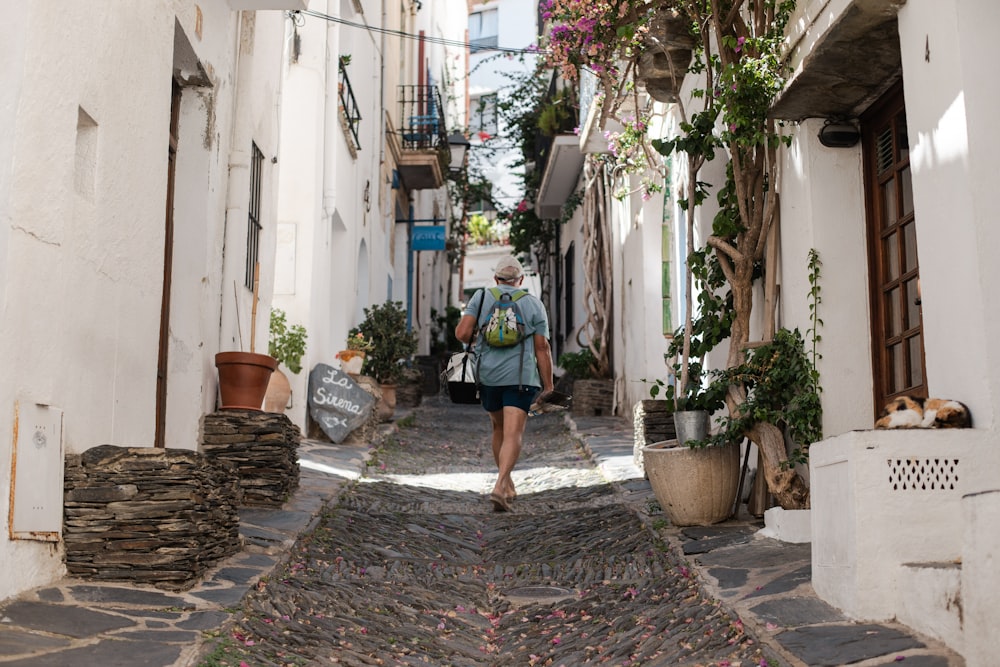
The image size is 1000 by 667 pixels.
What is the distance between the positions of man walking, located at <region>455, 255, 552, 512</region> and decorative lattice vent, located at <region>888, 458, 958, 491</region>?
366cm

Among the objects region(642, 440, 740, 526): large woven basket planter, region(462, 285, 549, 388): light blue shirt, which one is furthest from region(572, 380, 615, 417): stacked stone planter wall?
region(642, 440, 740, 526): large woven basket planter

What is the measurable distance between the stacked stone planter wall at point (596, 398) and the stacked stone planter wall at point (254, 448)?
753 centimetres

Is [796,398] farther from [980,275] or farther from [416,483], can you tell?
[416,483]

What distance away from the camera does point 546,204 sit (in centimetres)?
1998

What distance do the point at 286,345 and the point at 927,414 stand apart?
746 cm

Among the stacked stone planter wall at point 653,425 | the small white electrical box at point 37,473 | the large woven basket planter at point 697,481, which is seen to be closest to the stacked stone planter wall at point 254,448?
the large woven basket planter at point 697,481

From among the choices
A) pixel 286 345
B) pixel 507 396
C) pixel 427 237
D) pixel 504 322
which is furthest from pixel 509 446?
pixel 427 237

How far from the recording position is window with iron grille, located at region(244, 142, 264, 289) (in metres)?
8.93

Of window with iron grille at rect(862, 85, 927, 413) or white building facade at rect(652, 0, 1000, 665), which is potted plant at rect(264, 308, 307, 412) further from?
window with iron grille at rect(862, 85, 927, 413)

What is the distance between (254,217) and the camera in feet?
29.8

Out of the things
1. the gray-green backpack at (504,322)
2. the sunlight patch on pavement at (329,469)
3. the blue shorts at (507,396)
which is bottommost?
the sunlight patch on pavement at (329,469)

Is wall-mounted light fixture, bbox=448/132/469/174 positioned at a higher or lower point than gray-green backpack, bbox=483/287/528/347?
higher

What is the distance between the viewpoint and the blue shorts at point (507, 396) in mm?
7719

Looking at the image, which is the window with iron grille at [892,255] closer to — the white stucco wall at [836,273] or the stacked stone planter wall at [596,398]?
the white stucco wall at [836,273]
